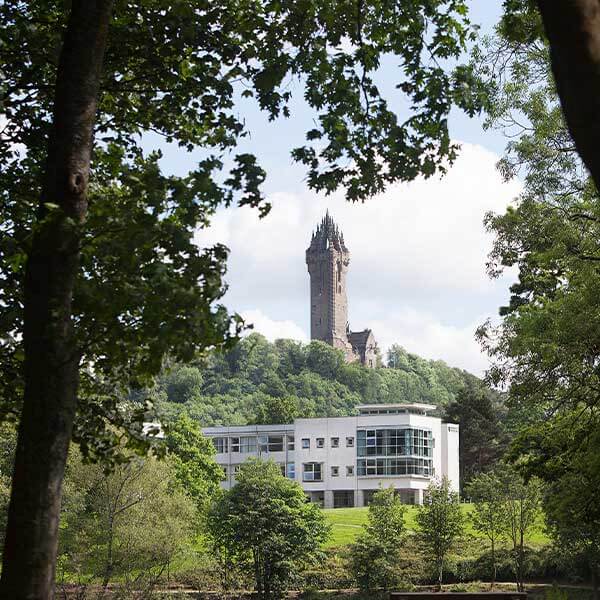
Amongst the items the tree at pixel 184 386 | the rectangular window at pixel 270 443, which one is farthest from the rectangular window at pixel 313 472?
the tree at pixel 184 386

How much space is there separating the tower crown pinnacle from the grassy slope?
11268 centimetres

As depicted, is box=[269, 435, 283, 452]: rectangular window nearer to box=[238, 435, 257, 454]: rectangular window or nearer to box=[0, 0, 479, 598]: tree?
box=[238, 435, 257, 454]: rectangular window

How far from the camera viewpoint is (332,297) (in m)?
182

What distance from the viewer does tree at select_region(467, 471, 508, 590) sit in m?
45.9

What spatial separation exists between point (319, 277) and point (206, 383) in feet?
114

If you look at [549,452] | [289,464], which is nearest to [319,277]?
[289,464]

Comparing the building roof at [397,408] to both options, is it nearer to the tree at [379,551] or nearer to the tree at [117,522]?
the tree at [379,551]

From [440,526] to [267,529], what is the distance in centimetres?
777

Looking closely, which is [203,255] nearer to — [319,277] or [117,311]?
[117,311]

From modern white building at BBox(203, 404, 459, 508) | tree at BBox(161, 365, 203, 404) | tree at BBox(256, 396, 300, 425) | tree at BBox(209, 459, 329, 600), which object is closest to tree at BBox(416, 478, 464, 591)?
tree at BBox(209, 459, 329, 600)

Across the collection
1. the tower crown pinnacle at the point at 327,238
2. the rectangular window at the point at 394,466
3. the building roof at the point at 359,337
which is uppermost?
the tower crown pinnacle at the point at 327,238

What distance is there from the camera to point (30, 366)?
6664 mm

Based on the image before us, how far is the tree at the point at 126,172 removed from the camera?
664 cm

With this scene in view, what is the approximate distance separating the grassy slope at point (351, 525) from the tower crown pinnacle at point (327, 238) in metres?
113
